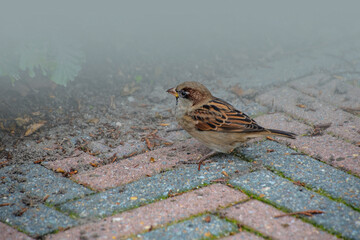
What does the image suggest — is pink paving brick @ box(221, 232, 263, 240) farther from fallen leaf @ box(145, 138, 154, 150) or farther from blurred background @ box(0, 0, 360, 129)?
blurred background @ box(0, 0, 360, 129)

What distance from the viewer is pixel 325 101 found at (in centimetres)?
491

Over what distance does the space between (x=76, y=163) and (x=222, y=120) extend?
53.2 inches

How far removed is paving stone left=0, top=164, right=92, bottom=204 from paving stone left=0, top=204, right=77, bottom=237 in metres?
0.17

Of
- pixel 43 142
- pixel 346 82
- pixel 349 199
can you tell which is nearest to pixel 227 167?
pixel 349 199

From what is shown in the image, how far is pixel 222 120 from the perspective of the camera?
12.2 feet

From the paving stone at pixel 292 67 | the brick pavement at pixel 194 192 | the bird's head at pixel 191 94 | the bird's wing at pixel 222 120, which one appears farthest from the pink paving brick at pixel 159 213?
the paving stone at pixel 292 67

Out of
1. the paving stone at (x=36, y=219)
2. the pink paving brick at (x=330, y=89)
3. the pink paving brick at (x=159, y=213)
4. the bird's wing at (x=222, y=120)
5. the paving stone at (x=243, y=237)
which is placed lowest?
the paving stone at (x=36, y=219)

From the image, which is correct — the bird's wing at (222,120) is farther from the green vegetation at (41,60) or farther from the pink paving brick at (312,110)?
the green vegetation at (41,60)

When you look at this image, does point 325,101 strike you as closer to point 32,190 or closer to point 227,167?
point 227,167

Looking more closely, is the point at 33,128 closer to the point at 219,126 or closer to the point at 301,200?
the point at 219,126

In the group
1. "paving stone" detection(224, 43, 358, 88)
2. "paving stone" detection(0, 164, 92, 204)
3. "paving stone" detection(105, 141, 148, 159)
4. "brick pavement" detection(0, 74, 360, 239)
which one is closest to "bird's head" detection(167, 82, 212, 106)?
"brick pavement" detection(0, 74, 360, 239)

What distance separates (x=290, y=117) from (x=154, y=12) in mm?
4651

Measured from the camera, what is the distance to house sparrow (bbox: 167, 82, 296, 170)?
12.0 feet

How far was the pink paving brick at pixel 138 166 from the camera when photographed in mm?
3229
